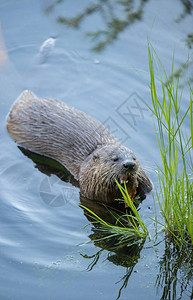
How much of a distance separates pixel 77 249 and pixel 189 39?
452 centimetres

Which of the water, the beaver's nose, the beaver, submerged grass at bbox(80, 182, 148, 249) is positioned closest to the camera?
the water

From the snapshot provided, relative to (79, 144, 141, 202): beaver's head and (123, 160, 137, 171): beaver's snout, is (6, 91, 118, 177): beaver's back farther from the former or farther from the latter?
(123, 160, 137, 171): beaver's snout

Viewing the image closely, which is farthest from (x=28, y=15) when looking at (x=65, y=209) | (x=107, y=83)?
(x=65, y=209)

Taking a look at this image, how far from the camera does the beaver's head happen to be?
4.90 metres

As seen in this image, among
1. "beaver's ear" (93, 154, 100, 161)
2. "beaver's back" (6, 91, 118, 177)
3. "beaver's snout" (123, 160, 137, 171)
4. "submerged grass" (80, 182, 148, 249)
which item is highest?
"beaver's back" (6, 91, 118, 177)

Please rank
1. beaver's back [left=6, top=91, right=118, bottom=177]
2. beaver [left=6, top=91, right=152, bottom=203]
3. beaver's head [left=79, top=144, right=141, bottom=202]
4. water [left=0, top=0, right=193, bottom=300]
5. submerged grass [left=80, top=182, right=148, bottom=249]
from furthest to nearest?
beaver's back [left=6, top=91, right=118, bottom=177] < beaver [left=6, top=91, right=152, bottom=203] < beaver's head [left=79, top=144, right=141, bottom=202] < submerged grass [left=80, top=182, right=148, bottom=249] < water [left=0, top=0, right=193, bottom=300]

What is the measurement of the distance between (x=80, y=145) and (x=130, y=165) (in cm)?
112

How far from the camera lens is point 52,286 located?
425 cm

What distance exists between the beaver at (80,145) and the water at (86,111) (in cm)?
22

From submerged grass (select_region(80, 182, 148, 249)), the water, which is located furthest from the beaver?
submerged grass (select_region(80, 182, 148, 249))

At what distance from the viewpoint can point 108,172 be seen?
16.6 ft

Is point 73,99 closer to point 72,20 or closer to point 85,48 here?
point 85,48

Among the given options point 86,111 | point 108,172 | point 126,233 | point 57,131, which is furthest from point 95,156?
point 86,111

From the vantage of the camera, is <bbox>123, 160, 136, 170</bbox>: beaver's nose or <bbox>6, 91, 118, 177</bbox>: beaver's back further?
<bbox>6, 91, 118, 177</bbox>: beaver's back
